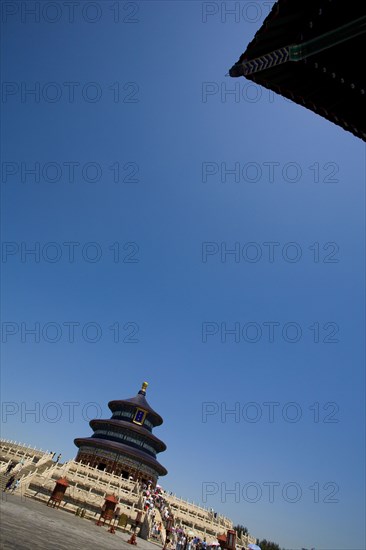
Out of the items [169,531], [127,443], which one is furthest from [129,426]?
[169,531]

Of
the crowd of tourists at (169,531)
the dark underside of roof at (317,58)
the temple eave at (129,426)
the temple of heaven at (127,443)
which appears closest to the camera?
the dark underside of roof at (317,58)

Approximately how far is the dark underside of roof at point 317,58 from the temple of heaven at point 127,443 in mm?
37235

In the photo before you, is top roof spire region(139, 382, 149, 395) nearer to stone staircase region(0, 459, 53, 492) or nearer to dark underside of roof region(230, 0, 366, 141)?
stone staircase region(0, 459, 53, 492)

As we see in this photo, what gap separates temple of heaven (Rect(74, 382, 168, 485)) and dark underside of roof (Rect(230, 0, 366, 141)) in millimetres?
37235

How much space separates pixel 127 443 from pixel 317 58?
1745 inches

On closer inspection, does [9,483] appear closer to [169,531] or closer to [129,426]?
[169,531]

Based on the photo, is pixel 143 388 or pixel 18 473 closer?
pixel 18 473

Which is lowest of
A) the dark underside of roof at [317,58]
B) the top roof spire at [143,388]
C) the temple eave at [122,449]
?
the dark underside of roof at [317,58]

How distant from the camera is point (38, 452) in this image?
32375 mm

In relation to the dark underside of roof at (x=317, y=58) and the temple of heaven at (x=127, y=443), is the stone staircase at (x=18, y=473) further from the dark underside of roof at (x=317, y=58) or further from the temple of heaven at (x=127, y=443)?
the dark underside of roof at (x=317, y=58)

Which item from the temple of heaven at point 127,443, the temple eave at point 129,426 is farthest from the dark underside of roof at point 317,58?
the temple eave at point 129,426

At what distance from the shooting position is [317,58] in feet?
17.2

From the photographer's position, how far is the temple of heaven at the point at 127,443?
38.1m

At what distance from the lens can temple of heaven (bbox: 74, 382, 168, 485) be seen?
125ft
